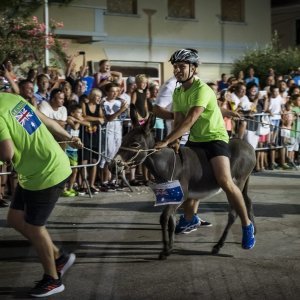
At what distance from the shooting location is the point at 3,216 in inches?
368

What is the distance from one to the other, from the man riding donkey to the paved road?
1.78ft

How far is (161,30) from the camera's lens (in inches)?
1118

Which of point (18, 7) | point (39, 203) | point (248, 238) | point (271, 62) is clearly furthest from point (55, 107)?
point (271, 62)

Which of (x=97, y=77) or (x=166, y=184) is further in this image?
(x=97, y=77)

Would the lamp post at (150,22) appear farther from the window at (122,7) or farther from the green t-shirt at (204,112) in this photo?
the green t-shirt at (204,112)

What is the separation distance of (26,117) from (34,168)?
42cm

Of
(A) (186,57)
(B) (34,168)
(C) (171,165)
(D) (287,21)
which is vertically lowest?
(C) (171,165)

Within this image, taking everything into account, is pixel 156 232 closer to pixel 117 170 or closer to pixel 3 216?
pixel 117 170

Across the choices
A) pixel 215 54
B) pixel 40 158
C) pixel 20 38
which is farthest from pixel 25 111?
pixel 215 54

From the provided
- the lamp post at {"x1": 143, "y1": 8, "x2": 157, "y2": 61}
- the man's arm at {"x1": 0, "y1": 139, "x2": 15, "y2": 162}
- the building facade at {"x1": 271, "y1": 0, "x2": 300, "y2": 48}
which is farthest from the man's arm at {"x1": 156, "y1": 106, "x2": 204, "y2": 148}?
the building facade at {"x1": 271, "y1": 0, "x2": 300, "y2": 48}

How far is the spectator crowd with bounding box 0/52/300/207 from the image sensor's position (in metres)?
10.8

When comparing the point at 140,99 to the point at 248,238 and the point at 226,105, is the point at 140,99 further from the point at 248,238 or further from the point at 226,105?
the point at 248,238

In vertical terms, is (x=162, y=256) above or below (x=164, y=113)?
Result: below

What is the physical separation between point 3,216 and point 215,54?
2202 cm
